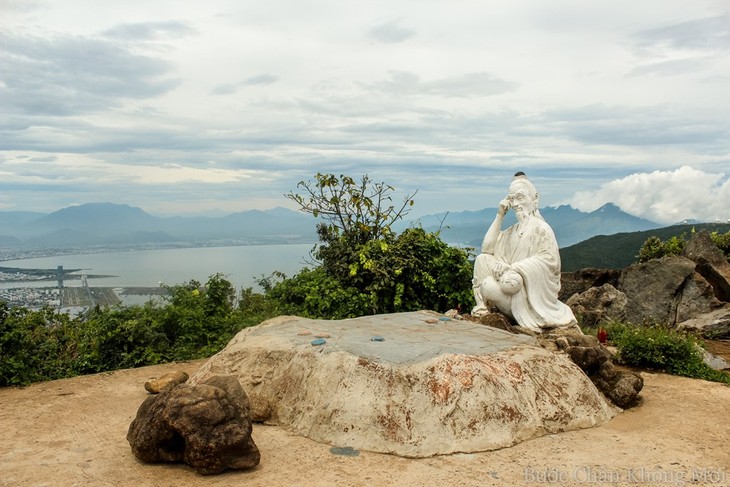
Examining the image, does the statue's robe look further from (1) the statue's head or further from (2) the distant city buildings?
(2) the distant city buildings

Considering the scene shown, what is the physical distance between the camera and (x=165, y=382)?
884 cm

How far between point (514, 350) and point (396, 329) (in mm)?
1908

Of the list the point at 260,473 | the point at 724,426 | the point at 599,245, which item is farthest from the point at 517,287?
the point at 599,245

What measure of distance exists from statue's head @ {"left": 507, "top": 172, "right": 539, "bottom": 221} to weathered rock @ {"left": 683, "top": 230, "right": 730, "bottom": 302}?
21.1 feet

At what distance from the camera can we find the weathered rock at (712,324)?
12.8m

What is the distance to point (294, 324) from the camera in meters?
9.34

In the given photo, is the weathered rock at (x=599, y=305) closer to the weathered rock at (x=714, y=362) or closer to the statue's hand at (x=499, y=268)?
the weathered rock at (x=714, y=362)

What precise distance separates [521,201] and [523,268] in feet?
4.02

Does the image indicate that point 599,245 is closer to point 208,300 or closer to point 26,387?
point 208,300

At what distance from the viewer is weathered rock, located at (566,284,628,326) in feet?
44.0

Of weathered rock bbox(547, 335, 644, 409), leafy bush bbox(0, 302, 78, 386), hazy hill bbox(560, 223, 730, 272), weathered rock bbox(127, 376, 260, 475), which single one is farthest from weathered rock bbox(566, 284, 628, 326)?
leafy bush bbox(0, 302, 78, 386)

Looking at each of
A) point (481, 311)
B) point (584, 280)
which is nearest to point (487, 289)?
point (481, 311)

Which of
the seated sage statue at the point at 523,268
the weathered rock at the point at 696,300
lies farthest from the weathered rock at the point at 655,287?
the seated sage statue at the point at 523,268

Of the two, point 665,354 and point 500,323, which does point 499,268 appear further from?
point 665,354
